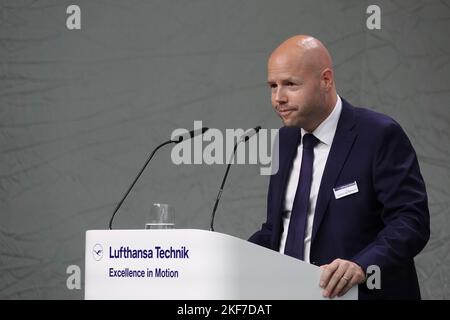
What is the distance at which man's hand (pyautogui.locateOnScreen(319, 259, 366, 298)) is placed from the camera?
2.35 metres

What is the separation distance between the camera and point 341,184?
9.31ft

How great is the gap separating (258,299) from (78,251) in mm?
2813

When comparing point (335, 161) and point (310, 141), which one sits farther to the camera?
point (310, 141)

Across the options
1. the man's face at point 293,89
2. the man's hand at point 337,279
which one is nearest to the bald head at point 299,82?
the man's face at point 293,89

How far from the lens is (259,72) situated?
4.89m

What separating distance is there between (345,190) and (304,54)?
1.76ft

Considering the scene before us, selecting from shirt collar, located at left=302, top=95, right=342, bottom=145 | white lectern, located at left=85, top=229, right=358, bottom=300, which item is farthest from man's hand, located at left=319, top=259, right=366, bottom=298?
shirt collar, located at left=302, top=95, right=342, bottom=145

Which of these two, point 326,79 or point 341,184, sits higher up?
point 326,79

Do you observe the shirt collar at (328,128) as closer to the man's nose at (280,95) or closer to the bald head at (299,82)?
the bald head at (299,82)

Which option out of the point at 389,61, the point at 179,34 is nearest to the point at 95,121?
the point at 179,34

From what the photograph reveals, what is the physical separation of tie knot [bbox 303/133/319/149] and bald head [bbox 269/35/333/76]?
258 millimetres

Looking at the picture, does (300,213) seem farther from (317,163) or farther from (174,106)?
(174,106)

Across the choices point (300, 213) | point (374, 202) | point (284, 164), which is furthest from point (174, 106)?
point (374, 202)

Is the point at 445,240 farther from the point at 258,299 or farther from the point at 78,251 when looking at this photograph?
the point at 258,299
